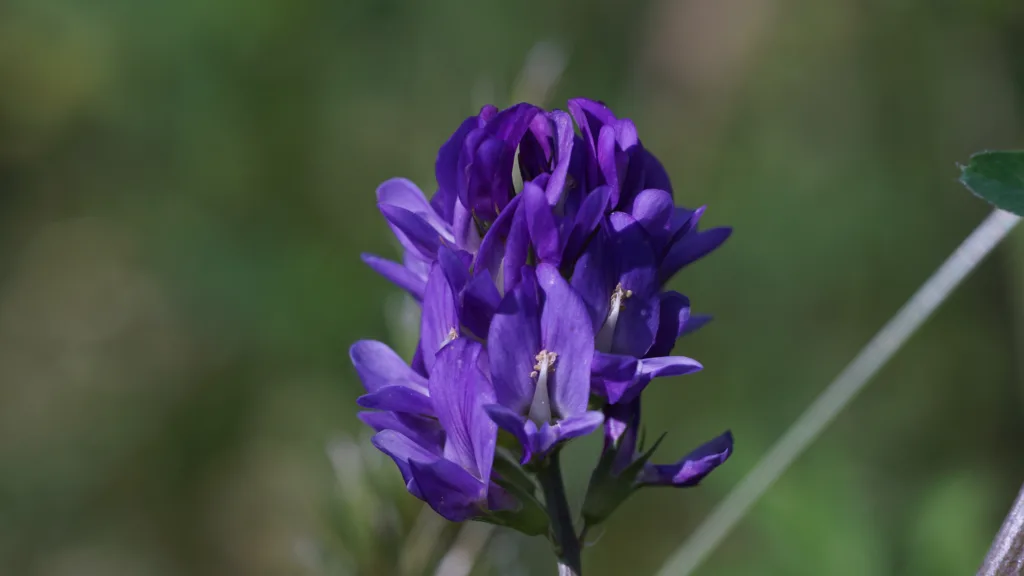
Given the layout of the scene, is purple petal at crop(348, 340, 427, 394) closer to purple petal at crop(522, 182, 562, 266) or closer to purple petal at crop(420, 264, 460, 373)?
purple petal at crop(420, 264, 460, 373)

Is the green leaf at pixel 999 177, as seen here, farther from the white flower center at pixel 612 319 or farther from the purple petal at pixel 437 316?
the purple petal at pixel 437 316

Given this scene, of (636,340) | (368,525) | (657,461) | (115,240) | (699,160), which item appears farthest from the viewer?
(115,240)

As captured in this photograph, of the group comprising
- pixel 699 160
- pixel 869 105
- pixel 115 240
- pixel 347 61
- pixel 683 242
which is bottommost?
pixel 115 240

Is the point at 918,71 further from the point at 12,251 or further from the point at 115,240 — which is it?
the point at 12,251

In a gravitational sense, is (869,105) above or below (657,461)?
above

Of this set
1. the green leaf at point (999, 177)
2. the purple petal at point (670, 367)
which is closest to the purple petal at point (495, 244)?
the purple petal at point (670, 367)

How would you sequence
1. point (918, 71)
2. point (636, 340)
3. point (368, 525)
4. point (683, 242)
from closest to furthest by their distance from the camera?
point (636, 340) → point (683, 242) → point (368, 525) → point (918, 71)

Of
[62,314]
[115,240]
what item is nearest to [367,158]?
[115,240]
